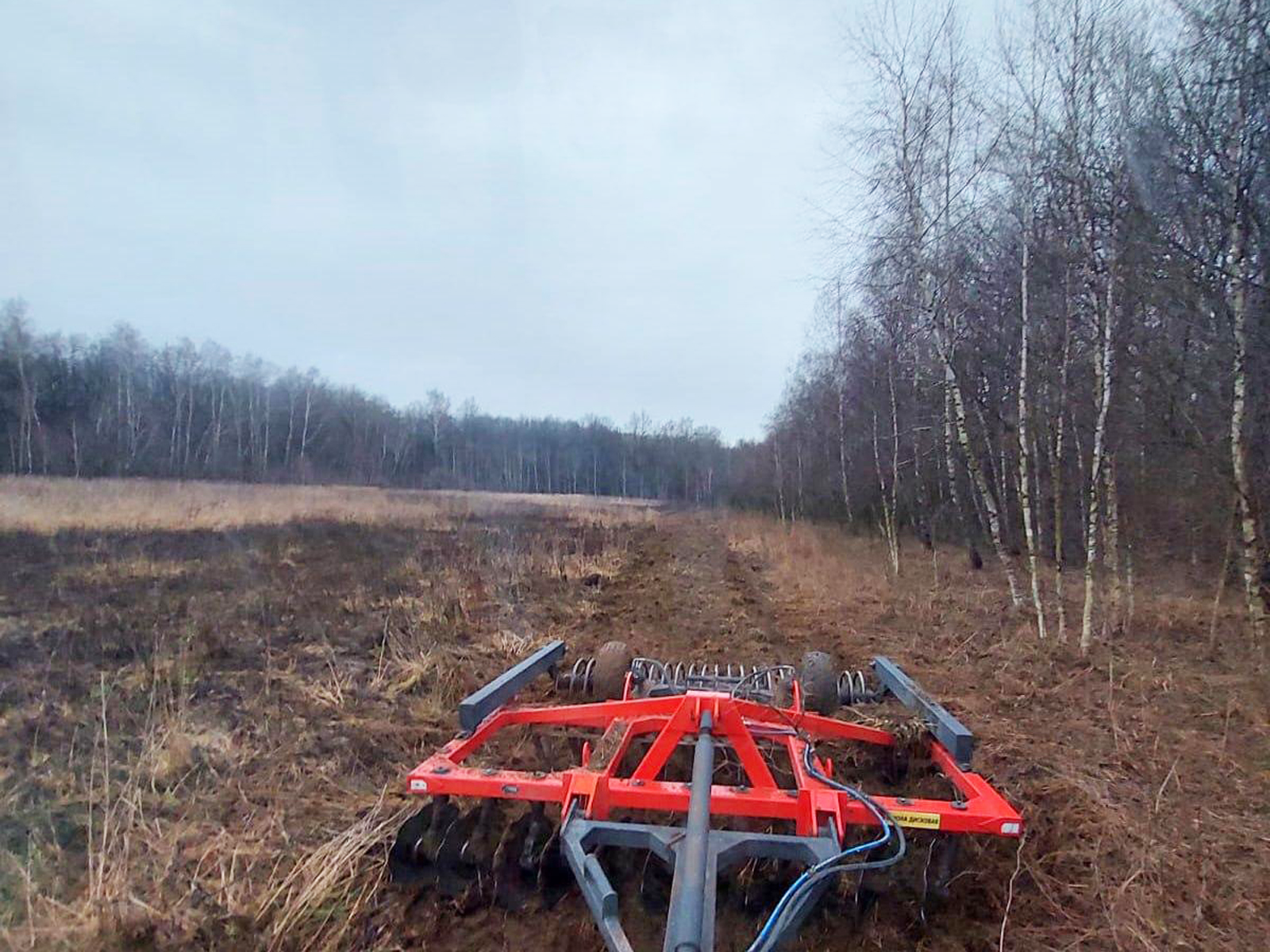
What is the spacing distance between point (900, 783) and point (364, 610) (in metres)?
7.24

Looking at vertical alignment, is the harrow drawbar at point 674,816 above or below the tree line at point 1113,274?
below

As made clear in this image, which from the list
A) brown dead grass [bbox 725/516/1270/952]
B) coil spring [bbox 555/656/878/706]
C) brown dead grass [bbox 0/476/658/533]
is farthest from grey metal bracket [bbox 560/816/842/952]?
brown dead grass [bbox 0/476/658/533]

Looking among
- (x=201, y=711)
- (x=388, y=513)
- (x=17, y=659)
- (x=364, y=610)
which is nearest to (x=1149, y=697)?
(x=201, y=711)

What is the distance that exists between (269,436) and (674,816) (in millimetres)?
56623

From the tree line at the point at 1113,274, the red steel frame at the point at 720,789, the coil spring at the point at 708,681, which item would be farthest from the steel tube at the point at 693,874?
the tree line at the point at 1113,274

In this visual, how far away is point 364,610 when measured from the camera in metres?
9.94

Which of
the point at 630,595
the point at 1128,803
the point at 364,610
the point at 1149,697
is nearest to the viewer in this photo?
the point at 1128,803

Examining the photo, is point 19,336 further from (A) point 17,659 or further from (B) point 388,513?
(A) point 17,659

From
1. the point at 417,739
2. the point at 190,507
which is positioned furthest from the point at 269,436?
the point at 417,739

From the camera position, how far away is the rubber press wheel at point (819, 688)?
529cm

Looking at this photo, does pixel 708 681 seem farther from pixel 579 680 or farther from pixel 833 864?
pixel 833 864

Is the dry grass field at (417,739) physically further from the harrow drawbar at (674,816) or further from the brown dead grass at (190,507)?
the brown dead grass at (190,507)

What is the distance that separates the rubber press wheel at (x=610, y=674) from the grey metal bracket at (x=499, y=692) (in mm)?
375

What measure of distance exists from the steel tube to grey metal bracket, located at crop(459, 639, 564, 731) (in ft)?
4.02
